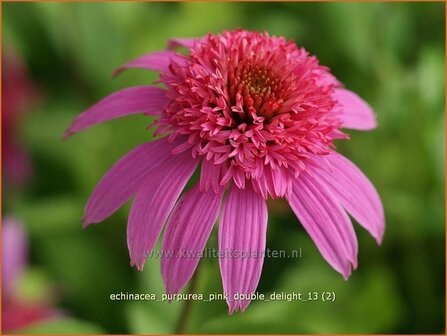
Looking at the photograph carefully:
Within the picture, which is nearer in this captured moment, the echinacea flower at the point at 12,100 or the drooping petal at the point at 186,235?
the drooping petal at the point at 186,235

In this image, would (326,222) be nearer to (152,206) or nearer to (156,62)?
(152,206)

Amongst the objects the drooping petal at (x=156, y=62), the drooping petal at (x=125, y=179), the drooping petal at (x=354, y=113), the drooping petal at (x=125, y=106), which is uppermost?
the drooping petal at (x=156, y=62)

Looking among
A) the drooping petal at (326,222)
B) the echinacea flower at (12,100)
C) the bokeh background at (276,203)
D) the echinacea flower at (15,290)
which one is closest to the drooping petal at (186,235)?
the drooping petal at (326,222)

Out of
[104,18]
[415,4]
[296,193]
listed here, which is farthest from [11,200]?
[415,4]

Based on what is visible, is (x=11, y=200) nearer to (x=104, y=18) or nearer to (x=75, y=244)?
(x=75, y=244)

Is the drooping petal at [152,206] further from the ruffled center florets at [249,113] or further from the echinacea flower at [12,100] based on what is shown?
the echinacea flower at [12,100]

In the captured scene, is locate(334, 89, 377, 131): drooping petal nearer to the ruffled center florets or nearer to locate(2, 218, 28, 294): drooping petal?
the ruffled center florets

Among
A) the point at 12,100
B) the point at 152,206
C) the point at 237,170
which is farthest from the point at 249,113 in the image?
the point at 12,100
